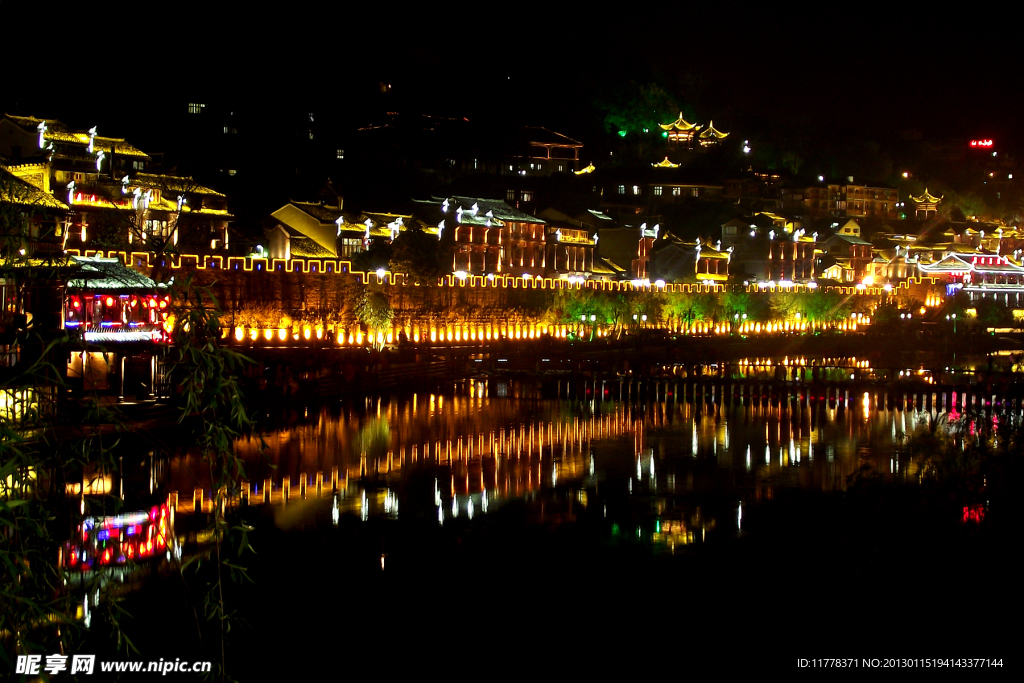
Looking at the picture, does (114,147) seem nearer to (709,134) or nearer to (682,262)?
(682,262)

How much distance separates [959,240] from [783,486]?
2620 inches

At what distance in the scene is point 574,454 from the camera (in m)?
21.8

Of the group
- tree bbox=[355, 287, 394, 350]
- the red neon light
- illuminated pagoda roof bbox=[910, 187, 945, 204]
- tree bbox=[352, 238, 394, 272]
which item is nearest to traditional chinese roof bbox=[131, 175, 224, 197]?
tree bbox=[352, 238, 394, 272]

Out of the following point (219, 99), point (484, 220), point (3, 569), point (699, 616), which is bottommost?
point (699, 616)

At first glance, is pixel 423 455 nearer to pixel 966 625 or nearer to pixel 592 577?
pixel 592 577

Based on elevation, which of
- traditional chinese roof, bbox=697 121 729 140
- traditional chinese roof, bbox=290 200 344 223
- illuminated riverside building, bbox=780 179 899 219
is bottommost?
traditional chinese roof, bbox=290 200 344 223

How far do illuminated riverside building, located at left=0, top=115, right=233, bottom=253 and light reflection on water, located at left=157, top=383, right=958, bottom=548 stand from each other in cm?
1248

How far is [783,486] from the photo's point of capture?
59.5ft

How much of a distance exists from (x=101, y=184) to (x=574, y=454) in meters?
23.2

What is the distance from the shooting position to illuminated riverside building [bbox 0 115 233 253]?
3306 cm

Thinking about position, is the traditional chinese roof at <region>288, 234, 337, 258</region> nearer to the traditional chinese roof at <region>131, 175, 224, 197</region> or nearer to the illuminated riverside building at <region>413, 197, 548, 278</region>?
the traditional chinese roof at <region>131, 175, 224, 197</region>

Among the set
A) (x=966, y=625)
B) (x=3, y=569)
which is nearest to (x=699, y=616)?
(x=966, y=625)

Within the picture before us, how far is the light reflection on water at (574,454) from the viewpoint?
55.9 ft

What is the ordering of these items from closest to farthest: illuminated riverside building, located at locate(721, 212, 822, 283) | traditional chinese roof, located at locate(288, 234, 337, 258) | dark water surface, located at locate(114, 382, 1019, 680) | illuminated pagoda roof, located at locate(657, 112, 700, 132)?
dark water surface, located at locate(114, 382, 1019, 680) → traditional chinese roof, located at locate(288, 234, 337, 258) → illuminated riverside building, located at locate(721, 212, 822, 283) → illuminated pagoda roof, located at locate(657, 112, 700, 132)
